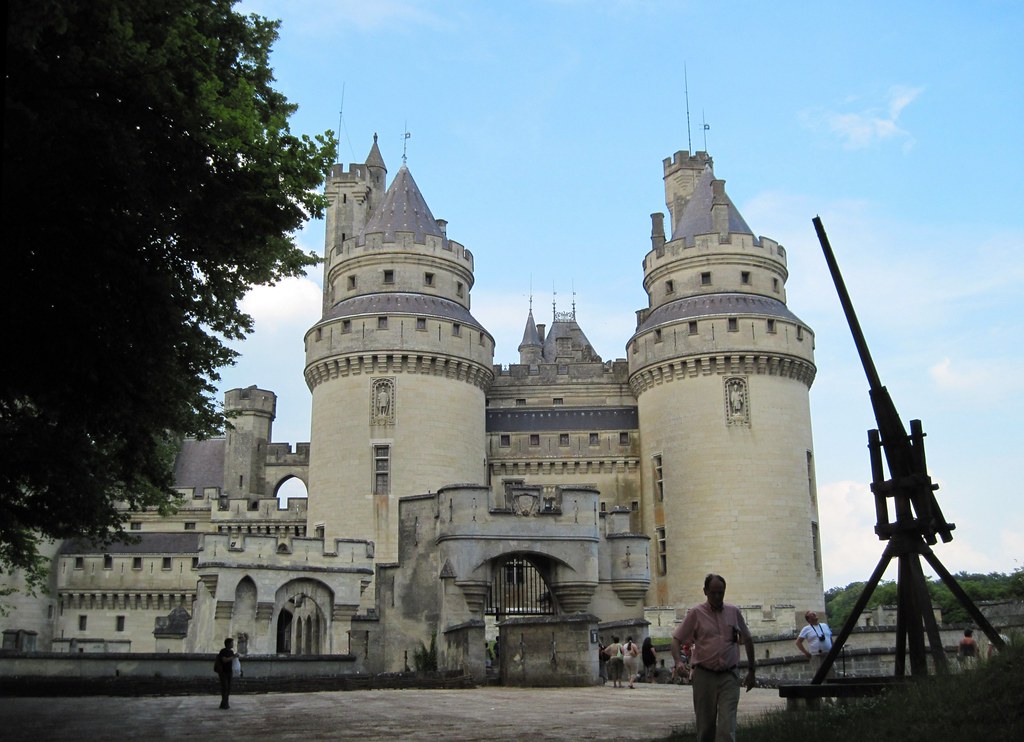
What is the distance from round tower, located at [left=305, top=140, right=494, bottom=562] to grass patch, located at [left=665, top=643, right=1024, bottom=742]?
32.3 m

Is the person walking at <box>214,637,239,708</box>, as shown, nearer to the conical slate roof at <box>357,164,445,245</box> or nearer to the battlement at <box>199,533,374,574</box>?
the battlement at <box>199,533,374,574</box>

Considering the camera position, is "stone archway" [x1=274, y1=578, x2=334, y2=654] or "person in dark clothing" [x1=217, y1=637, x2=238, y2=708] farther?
"stone archway" [x1=274, y1=578, x2=334, y2=654]

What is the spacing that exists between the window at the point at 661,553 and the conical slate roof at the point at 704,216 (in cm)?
1211

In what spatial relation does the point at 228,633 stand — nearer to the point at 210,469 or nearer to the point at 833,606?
the point at 210,469

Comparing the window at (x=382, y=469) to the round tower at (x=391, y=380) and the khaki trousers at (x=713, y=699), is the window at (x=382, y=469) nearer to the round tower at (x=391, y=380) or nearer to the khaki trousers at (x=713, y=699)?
the round tower at (x=391, y=380)

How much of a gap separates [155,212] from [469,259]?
115 feet

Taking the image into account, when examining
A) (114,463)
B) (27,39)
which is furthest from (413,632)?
(27,39)

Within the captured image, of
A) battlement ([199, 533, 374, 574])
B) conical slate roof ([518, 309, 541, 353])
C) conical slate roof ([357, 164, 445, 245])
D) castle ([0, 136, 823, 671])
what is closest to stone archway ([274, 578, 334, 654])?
castle ([0, 136, 823, 671])

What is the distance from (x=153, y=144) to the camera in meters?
11.4

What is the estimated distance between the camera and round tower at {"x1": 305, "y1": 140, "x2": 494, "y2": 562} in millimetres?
41531

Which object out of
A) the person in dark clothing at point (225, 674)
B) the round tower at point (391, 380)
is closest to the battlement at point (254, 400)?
the round tower at point (391, 380)

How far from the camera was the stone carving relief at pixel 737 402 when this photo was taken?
42.6 m

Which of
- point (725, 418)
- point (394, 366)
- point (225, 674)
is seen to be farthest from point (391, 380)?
point (225, 674)

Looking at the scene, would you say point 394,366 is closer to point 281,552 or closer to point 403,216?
point 403,216
